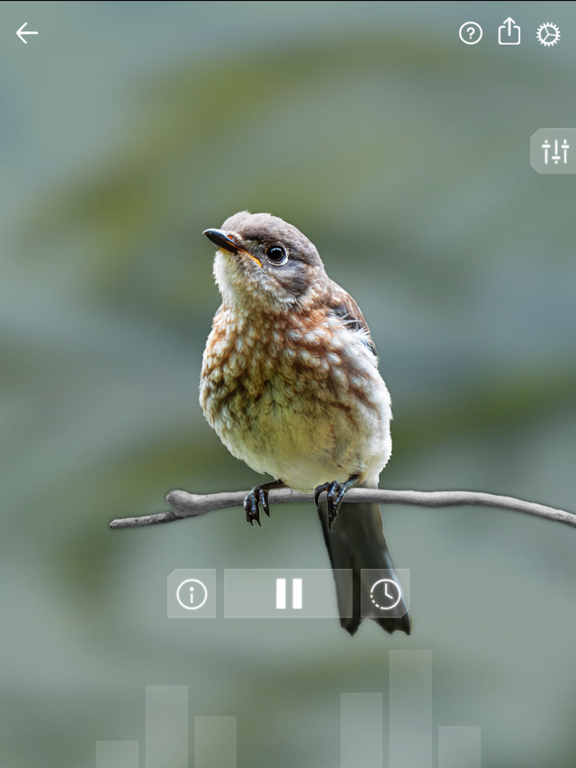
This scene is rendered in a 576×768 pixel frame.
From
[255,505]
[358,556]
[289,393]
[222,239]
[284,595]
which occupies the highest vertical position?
[222,239]

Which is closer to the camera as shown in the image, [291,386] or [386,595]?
[291,386]

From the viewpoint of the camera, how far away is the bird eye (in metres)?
2.79

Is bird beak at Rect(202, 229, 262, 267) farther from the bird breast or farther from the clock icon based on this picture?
the clock icon

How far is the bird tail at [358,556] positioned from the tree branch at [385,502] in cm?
70

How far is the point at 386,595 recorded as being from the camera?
3127mm

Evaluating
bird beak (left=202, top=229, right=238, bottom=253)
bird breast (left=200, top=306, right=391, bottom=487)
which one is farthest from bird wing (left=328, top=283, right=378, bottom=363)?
bird beak (left=202, top=229, right=238, bottom=253)

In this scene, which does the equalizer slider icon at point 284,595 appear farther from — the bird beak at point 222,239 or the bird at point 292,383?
the bird beak at point 222,239

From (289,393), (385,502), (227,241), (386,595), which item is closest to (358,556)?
(386,595)

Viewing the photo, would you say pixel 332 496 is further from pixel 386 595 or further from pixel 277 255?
pixel 277 255

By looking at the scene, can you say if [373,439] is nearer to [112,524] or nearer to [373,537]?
[373,537]

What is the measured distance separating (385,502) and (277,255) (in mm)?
974

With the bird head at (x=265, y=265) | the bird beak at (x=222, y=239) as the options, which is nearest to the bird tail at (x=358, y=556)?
the bird head at (x=265, y=265)

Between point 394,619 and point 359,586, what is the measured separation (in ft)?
0.62

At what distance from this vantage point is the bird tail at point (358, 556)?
3.10m
